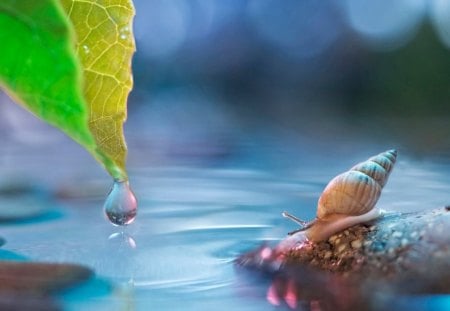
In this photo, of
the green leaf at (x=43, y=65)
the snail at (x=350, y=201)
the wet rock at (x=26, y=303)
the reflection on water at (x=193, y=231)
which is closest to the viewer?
the green leaf at (x=43, y=65)

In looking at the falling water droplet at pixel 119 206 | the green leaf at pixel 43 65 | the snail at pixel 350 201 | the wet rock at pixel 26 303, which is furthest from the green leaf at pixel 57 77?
the snail at pixel 350 201

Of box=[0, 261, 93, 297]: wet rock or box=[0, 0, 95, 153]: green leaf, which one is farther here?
box=[0, 261, 93, 297]: wet rock

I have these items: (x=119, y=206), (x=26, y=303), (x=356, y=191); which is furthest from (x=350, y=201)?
(x=26, y=303)

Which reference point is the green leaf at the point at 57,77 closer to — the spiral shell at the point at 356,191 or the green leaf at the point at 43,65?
the green leaf at the point at 43,65

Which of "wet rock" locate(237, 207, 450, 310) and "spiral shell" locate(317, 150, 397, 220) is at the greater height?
"spiral shell" locate(317, 150, 397, 220)

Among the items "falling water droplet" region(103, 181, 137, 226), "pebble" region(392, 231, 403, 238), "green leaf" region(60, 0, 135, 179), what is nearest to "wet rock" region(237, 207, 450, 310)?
"pebble" region(392, 231, 403, 238)

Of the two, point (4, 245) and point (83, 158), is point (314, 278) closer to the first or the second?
point (4, 245)

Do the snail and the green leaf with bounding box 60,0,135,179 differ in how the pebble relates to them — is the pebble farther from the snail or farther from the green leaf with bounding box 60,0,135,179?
the green leaf with bounding box 60,0,135,179
